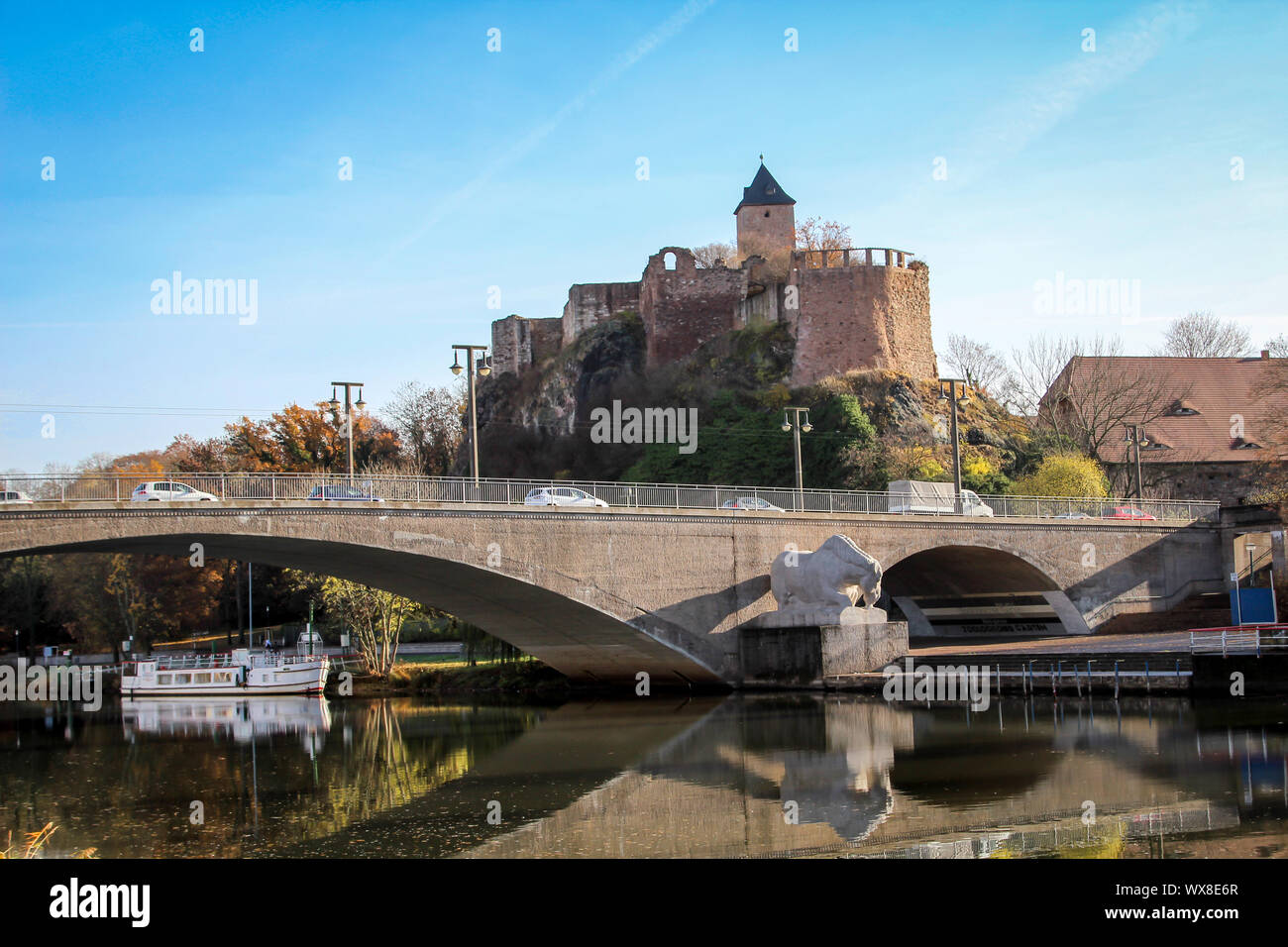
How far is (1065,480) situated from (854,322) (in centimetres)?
1360

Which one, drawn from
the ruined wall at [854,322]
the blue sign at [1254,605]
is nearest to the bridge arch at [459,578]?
the blue sign at [1254,605]

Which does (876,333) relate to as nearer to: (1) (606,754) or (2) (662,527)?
(2) (662,527)

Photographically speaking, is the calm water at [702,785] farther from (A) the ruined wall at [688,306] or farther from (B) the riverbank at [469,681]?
(A) the ruined wall at [688,306]

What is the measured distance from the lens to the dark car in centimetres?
3038

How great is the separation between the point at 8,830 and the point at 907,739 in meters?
14.9

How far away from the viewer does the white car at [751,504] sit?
123 feet

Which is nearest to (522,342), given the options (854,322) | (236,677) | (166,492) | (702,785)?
(854,322)

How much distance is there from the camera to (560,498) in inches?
1353

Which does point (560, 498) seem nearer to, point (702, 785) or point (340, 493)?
point (340, 493)

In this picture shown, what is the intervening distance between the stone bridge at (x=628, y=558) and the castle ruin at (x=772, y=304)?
760 inches

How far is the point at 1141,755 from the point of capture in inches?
779

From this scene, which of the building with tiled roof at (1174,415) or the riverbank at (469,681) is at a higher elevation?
the building with tiled roof at (1174,415)

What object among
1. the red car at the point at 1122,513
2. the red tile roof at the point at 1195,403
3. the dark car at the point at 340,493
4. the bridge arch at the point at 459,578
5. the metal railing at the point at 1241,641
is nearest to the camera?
the metal railing at the point at 1241,641
